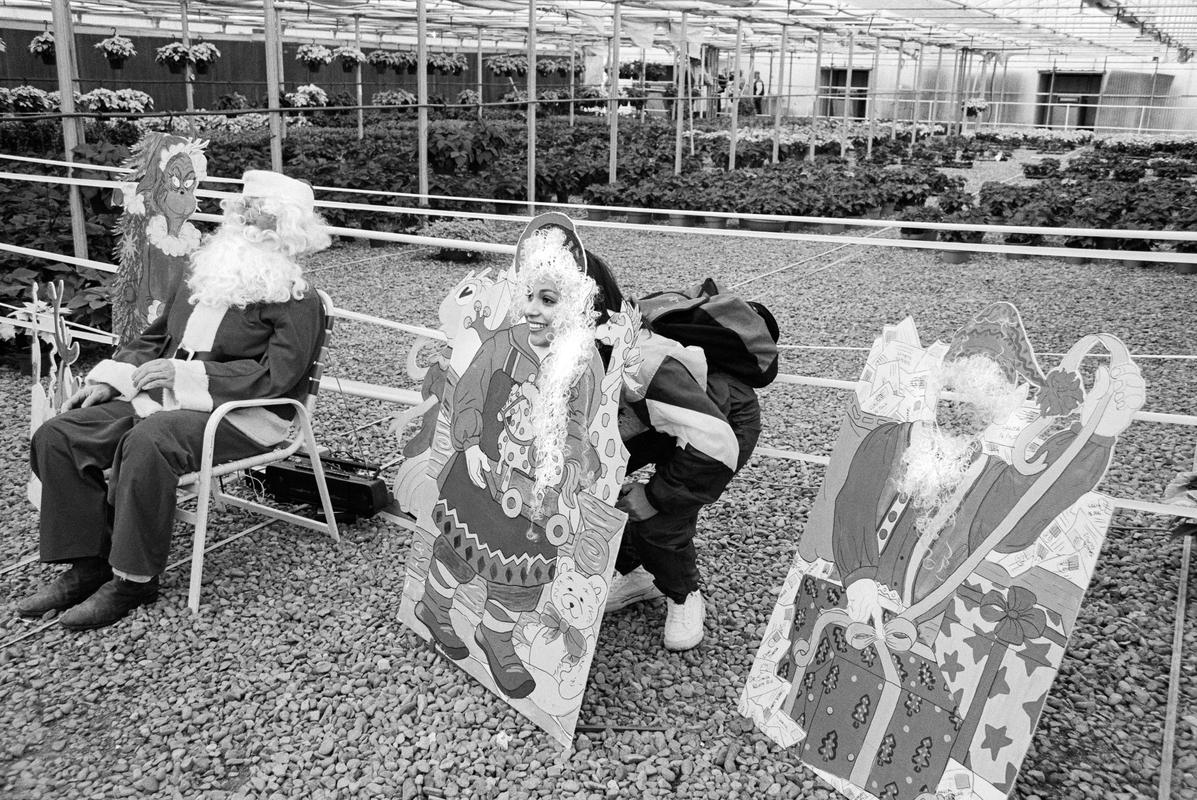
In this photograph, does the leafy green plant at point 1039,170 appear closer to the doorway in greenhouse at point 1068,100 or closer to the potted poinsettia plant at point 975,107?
the potted poinsettia plant at point 975,107

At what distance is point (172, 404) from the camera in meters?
2.72

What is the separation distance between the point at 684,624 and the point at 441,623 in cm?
60

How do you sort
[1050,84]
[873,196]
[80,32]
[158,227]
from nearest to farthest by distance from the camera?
1. [158,227]
2. [873,196]
3. [80,32]
4. [1050,84]

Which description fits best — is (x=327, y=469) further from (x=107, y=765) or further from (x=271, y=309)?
(x=107, y=765)

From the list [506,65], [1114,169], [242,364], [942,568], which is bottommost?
[942,568]

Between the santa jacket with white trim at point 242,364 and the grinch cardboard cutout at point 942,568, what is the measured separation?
151 cm

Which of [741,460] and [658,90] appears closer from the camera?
[741,460]

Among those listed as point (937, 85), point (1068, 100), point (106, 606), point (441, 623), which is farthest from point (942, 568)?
point (1068, 100)

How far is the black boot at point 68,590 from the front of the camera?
2.68 m

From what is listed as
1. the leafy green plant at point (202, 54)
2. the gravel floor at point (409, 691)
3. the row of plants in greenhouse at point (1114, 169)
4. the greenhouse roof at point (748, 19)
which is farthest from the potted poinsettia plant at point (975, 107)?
the gravel floor at point (409, 691)

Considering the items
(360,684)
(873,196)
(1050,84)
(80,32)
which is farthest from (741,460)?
(1050,84)

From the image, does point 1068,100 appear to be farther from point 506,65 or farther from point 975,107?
point 506,65

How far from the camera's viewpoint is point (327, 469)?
334 cm

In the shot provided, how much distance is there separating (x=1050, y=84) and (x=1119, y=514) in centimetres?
2785
